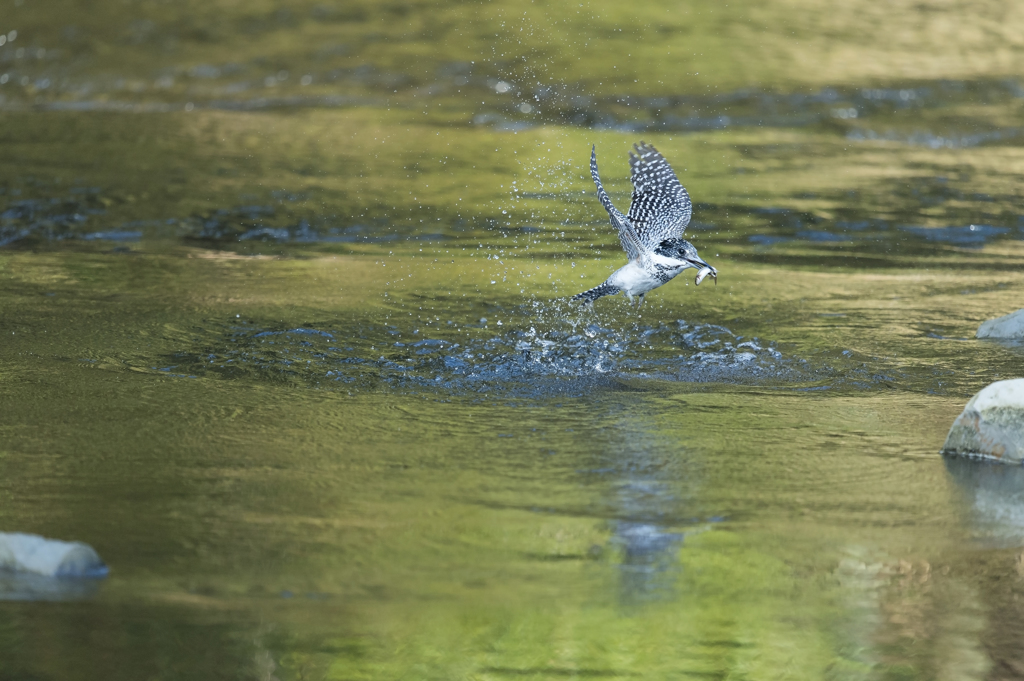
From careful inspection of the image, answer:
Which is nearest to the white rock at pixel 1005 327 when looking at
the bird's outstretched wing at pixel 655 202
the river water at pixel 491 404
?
the river water at pixel 491 404

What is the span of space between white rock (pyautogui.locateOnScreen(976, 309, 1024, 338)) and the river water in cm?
17

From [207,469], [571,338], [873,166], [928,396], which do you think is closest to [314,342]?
[571,338]

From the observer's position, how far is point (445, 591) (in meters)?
4.26

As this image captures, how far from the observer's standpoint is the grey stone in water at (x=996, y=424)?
215 inches

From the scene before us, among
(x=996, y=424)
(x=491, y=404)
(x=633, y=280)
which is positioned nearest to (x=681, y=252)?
(x=633, y=280)

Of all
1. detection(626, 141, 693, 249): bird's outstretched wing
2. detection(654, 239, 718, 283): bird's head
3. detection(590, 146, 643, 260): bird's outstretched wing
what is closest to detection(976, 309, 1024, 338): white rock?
detection(626, 141, 693, 249): bird's outstretched wing

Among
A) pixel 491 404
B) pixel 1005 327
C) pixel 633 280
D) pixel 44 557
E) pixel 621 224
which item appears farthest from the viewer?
pixel 1005 327

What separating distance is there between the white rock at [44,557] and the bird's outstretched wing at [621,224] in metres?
3.23

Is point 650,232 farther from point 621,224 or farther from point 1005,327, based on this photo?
point 1005,327

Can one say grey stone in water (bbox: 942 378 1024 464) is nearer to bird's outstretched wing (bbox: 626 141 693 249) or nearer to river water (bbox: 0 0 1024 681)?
river water (bbox: 0 0 1024 681)

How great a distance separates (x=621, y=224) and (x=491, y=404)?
1.17 m

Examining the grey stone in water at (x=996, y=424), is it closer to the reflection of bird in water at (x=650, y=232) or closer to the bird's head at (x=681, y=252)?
the reflection of bird in water at (x=650, y=232)

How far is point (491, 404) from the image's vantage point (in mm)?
6477

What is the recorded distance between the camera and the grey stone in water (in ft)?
18.0
